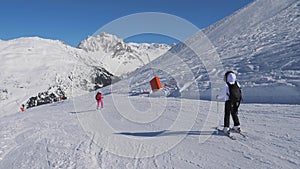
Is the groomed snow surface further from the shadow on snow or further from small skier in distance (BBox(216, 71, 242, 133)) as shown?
small skier in distance (BBox(216, 71, 242, 133))

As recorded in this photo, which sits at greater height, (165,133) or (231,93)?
(231,93)

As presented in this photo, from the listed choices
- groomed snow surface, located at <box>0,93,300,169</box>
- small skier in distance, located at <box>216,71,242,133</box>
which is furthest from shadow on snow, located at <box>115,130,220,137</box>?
small skier in distance, located at <box>216,71,242,133</box>

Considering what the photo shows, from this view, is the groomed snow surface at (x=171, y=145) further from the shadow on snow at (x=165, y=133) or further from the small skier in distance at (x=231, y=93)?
the small skier in distance at (x=231, y=93)

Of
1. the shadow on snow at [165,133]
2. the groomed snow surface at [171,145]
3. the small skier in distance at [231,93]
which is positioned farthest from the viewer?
the shadow on snow at [165,133]

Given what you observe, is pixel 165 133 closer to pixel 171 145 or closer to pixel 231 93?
pixel 171 145

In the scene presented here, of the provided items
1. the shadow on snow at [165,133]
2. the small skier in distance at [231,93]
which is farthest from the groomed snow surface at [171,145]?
the small skier in distance at [231,93]

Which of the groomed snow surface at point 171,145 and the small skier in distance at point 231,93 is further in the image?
the small skier in distance at point 231,93

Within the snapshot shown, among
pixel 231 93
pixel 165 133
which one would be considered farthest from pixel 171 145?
pixel 231 93

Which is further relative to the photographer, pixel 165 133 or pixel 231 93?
pixel 165 133

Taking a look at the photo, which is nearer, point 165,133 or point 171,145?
point 171,145

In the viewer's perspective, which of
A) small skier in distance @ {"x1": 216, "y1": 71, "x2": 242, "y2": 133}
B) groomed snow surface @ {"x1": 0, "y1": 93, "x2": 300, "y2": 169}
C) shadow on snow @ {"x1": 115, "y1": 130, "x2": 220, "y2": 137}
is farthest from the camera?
shadow on snow @ {"x1": 115, "y1": 130, "x2": 220, "y2": 137}

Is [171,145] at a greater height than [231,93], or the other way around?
[231,93]

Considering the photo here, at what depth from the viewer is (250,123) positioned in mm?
6672

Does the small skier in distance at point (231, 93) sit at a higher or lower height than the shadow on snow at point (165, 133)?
higher
